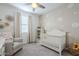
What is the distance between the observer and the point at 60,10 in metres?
2.12

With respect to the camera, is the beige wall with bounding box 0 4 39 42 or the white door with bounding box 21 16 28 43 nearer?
the beige wall with bounding box 0 4 39 42

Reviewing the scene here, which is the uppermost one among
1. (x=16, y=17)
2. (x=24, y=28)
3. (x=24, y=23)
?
(x=16, y=17)

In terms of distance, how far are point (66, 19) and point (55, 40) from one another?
0.47 metres

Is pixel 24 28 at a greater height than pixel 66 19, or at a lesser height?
lesser

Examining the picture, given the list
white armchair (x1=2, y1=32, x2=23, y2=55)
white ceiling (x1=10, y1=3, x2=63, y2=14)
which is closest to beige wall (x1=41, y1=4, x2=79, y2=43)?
white ceiling (x1=10, y1=3, x2=63, y2=14)

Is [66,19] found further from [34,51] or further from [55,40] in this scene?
[34,51]

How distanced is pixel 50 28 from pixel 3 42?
3.15ft

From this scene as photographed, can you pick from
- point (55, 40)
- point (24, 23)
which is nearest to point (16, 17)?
point (24, 23)

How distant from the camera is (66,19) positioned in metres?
2.12

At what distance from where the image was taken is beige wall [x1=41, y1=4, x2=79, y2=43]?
2084 millimetres

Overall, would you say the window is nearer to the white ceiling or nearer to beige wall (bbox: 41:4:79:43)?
the white ceiling

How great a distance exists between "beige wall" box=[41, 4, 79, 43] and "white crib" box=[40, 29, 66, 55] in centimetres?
10

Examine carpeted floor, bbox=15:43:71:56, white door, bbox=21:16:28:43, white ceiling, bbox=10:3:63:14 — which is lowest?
carpeted floor, bbox=15:43:71:56

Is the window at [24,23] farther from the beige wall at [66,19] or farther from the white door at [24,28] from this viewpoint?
the beige wall at [66,19]
